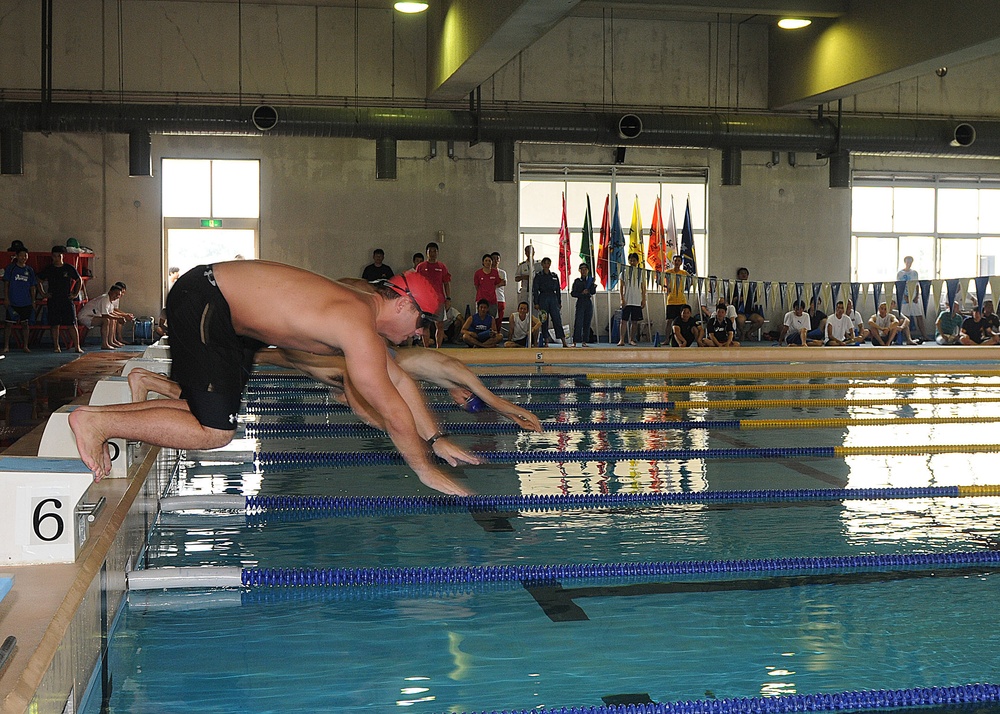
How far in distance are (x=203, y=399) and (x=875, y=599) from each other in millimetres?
2295

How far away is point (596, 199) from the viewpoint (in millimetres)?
18422

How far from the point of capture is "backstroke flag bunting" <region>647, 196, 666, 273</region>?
1831 cm

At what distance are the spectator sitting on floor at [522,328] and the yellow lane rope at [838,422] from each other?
698cm

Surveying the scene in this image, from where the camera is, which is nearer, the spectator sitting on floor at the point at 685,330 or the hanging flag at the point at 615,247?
the spectator sitting on floor at the point at 685,330

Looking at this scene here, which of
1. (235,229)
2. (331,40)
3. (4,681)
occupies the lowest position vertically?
(4,681)

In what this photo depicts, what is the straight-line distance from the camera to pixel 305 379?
→ 10.9 metres

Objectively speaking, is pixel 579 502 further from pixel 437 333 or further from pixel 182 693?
pixel 437 333

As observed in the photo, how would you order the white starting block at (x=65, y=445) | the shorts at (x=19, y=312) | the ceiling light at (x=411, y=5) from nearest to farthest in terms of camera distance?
1. the white starting block at (x=65, y=445)
2. the ceiling light at (x=411, y=5)
3. the shorts at (x=19, y=312)

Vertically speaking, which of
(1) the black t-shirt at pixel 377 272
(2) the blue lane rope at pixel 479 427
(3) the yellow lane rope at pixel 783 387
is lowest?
(2) the blue lane rope at pixel 479 427

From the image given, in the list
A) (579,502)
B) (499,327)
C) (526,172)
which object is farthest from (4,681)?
(526,172)

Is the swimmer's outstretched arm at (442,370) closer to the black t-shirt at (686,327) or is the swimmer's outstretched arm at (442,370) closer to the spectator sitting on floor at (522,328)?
the spectator sitting on floor at (522,328)

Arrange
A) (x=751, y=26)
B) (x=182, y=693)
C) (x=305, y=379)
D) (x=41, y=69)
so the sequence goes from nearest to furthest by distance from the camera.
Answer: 1. (x=182, y=693)
2. (x=305, y=379)
3. (x=41, y=69)
4. (x=751, y=26)

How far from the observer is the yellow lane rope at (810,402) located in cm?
895

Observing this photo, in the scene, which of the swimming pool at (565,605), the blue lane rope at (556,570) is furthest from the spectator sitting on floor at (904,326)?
the blue lane rope at (556,570)
